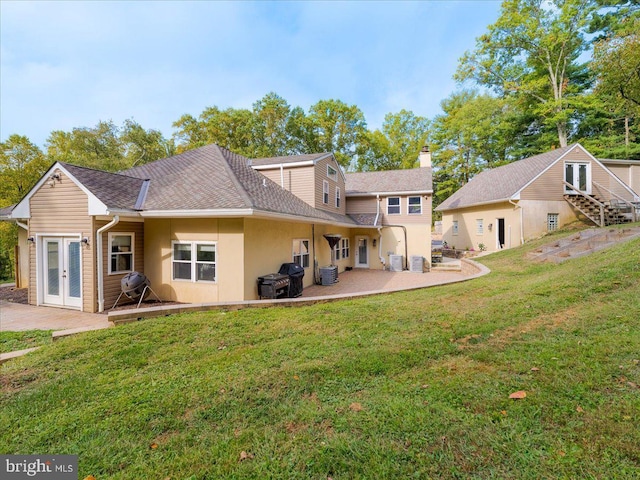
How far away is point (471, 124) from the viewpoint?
98.5 feet

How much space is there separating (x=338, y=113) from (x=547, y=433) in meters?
32.8

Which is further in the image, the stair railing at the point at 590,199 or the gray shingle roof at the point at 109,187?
the stair railing at the point at 590,199

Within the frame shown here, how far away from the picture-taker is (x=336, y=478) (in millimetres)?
2113

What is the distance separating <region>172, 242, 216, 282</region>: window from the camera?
8.23 meters

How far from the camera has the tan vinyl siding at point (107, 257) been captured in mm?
7949

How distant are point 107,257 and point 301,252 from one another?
6.35m

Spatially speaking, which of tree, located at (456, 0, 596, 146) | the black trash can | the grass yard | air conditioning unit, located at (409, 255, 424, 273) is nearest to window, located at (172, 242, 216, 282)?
the black trash can

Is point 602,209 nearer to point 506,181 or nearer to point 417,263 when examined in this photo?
point 506,181

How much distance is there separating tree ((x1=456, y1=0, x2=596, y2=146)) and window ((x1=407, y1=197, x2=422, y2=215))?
15.7 meters

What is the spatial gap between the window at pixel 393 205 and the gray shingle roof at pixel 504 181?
243 inches

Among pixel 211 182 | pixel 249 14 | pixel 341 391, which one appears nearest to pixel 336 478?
pixel 341 391

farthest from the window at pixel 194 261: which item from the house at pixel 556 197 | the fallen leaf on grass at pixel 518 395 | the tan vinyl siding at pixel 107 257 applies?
the house at pixel 556 197

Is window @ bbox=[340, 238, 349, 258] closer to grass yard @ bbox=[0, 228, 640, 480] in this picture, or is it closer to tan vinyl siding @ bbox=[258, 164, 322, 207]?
tan vinyl siding @ bbox=[258, 164, 322, 207]

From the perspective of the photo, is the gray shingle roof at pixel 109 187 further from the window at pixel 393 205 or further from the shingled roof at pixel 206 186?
the window at pixel 393 205
